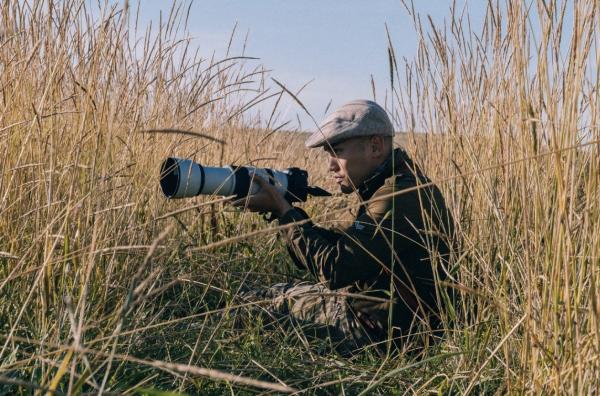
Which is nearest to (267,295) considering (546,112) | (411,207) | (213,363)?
(411,207)

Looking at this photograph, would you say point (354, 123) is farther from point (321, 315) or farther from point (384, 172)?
point (321, 315)

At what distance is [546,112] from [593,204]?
0.71ft

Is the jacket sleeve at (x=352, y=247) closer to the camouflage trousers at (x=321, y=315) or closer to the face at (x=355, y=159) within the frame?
the camouflage trousers at (x=321, y=315)

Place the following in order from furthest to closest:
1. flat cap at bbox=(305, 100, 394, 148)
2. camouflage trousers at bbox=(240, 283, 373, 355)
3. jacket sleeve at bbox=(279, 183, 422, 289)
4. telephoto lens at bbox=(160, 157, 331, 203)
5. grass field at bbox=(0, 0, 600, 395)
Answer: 1. flat cap at bbox=(305, 100, 394, 148)
2. camouflage trousers at bbox=(240, 283, 373, 355)
3. jacket sleeve at bbox=(279, 183, 422, 289)
4. telephoto lens at bbox=(160, 157, 331, 203)
5. grass field at bbox=(0, 0, 600, 395)

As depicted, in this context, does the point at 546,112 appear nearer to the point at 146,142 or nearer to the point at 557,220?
the point at 557,220

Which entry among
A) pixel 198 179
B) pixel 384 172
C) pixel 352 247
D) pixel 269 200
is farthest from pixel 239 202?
pixel 384 172

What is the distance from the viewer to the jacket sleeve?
2.21 metres

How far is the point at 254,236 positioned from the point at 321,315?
91 cm

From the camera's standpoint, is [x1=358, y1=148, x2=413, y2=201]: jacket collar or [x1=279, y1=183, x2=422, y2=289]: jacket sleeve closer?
[x1=279, y1=183, x2=422, y2=289]: jacket sleeve

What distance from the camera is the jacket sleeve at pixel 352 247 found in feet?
7.25

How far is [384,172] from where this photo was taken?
96.8 inches

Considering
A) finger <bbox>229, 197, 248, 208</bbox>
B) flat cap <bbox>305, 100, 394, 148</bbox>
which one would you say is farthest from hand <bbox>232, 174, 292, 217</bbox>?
flat cap <bbox>305, 100, 394, 148</bbox>

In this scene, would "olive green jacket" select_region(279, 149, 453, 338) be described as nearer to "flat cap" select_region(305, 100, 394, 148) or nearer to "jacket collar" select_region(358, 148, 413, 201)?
"jacket collar" select_region(358, 148, 413, 201)

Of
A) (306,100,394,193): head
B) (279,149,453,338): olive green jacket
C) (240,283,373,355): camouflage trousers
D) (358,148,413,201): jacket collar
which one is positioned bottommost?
(240,283,373,355): camouflage trousers
